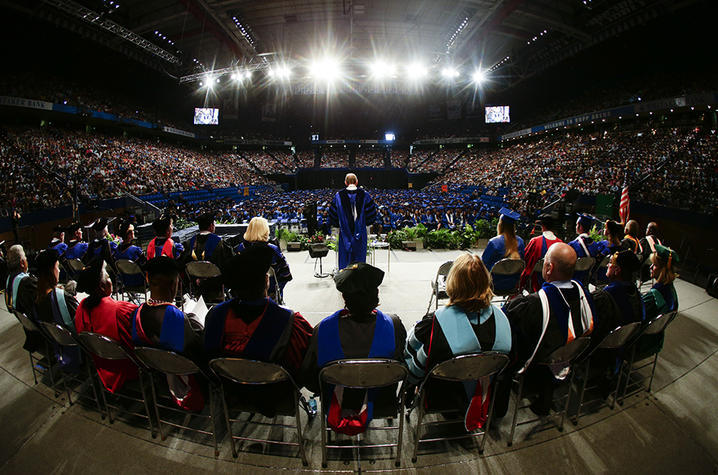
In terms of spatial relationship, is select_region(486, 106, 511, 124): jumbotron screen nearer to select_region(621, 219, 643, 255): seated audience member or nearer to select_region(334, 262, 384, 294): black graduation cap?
select_region(621, 219, 643, 255): seated audience member

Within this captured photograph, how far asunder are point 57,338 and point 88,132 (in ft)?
106

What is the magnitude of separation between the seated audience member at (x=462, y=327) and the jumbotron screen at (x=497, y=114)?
43.4 m

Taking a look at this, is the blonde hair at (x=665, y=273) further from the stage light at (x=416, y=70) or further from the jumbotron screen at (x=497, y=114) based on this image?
the jumbotron screen at (x=497, y=114)

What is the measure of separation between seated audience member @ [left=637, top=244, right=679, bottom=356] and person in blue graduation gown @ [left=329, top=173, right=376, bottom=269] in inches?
143

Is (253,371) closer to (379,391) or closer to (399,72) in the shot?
(379,391)

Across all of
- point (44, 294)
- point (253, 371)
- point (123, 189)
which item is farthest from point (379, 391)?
point (123, 189)

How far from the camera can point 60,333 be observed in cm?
238

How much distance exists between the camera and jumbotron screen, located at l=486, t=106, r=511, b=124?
38875 mm

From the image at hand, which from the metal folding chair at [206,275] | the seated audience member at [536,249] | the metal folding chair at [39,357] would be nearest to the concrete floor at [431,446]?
the metal folding chair at [39,357]

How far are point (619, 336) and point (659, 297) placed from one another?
116cm

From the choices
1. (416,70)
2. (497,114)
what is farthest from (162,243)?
(497,114)

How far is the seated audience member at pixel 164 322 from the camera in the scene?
2.17 meters

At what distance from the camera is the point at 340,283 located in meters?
1.88

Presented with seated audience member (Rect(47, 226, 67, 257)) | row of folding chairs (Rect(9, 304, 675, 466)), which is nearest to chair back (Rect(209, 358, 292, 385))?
row of folding chairs (Rect(9, 304, 675, 466))
